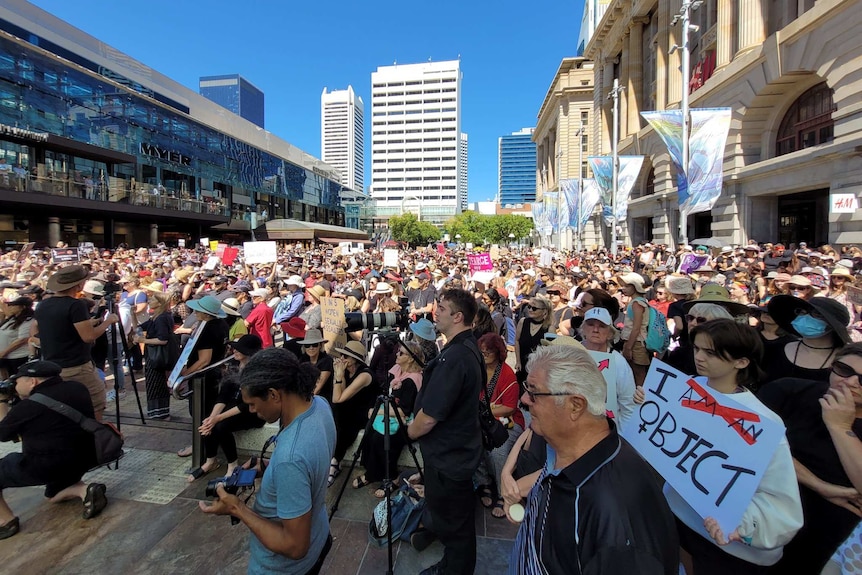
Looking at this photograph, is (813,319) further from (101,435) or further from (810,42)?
(810,42)

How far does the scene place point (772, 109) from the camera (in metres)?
18.5

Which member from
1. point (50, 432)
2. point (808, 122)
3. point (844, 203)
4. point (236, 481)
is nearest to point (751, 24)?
point (808, 122)

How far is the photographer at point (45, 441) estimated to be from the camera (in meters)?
3.54

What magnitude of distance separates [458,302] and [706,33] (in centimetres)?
2888

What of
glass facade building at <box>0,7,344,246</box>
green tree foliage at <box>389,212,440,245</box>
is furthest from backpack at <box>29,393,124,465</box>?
green tree foliage at <box>389,212,440,245</box>

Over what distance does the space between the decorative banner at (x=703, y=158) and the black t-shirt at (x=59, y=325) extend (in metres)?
16.3

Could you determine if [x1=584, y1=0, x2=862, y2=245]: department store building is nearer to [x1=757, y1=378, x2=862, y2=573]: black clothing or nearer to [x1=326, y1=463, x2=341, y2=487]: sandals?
[x1=757, y1=378, x2=862, y2=573]: black clothing

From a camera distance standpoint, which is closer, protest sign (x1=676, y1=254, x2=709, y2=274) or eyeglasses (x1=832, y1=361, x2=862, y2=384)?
eyeglasses (x1=832, y1=361, x2=862, y2=384)

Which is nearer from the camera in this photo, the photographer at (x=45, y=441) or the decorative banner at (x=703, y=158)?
the photographer at (x=45, y=441)

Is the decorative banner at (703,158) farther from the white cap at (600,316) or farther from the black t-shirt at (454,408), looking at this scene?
the black t-shirt at (454,408)

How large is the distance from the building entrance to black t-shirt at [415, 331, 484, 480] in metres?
23.0

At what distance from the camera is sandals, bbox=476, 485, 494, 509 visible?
403 cm

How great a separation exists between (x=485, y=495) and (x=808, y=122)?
21.3 metres

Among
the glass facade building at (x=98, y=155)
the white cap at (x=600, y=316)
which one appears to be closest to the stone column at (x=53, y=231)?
the glass facade building at (x=98, y=155)
